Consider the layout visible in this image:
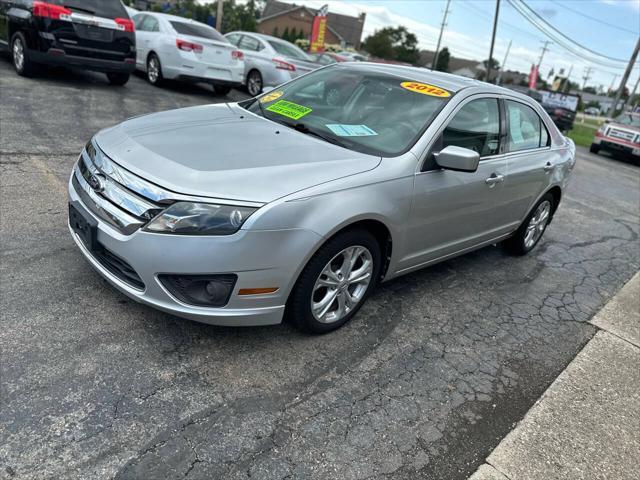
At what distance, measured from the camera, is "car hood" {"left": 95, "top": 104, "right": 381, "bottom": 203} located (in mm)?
2699

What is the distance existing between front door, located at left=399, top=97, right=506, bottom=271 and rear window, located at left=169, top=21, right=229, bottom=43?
8.20 meters

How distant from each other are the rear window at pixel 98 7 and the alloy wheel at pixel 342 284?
762 centimetres

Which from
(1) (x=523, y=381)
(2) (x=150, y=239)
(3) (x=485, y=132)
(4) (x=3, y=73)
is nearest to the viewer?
(2) (x=150, y=239)

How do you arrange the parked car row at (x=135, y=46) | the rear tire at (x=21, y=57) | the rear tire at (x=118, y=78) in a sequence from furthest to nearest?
the rear tire at (x=118, y=78) < the rear tire at (x=21, y=57) < the parked car row at (x=135, y=46)

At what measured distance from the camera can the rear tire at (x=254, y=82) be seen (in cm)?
1215

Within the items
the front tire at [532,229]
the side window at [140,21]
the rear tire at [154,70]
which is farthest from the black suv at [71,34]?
the front tire at [532,229]

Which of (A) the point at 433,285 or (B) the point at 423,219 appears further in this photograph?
(A) the point at 433,285

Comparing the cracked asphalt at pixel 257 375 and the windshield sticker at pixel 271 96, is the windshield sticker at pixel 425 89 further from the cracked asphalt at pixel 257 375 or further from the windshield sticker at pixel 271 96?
the cracked asphalt at pixel 257 375

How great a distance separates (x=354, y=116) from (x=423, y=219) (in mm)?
906

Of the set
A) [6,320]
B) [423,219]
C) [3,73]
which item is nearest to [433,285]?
[423,219]

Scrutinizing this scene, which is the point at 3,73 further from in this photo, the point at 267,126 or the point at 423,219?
the point at 423,219

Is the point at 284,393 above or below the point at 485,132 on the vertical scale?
below

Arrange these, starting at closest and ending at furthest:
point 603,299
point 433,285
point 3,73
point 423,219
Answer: point 423,219 → point 433,285 → point 603,299 → point 3,73

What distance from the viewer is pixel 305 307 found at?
301cm
